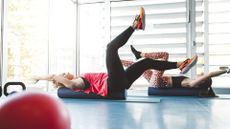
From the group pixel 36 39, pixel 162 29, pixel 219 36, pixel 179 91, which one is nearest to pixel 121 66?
pixel 179 91

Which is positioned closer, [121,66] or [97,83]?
[121,66]

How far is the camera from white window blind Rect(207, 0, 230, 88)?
5324 mm

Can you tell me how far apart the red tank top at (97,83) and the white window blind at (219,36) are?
2995mm

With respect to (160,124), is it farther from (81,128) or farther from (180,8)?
(180,8)

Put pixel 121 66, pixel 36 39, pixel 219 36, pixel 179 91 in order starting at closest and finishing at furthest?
1. pixel 121 66
2. pixel 179 91
3. pixel 36 39
4. pixel 219 36

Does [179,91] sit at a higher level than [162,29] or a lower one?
lower

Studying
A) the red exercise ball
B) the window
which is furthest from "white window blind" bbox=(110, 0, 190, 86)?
the red exercise ball

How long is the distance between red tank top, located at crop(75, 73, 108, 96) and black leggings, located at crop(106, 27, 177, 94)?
0.09 metres

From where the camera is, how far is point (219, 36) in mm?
5340

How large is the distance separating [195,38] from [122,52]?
1706 mm

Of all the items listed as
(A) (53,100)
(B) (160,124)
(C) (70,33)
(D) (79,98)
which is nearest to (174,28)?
(C) (70,33)

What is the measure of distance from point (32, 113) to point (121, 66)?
→ 6.56ft

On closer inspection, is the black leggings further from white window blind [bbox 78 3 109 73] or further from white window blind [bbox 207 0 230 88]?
white window blind [bbox 78 3 109 73]

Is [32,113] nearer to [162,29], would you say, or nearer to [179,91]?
[179,91]
